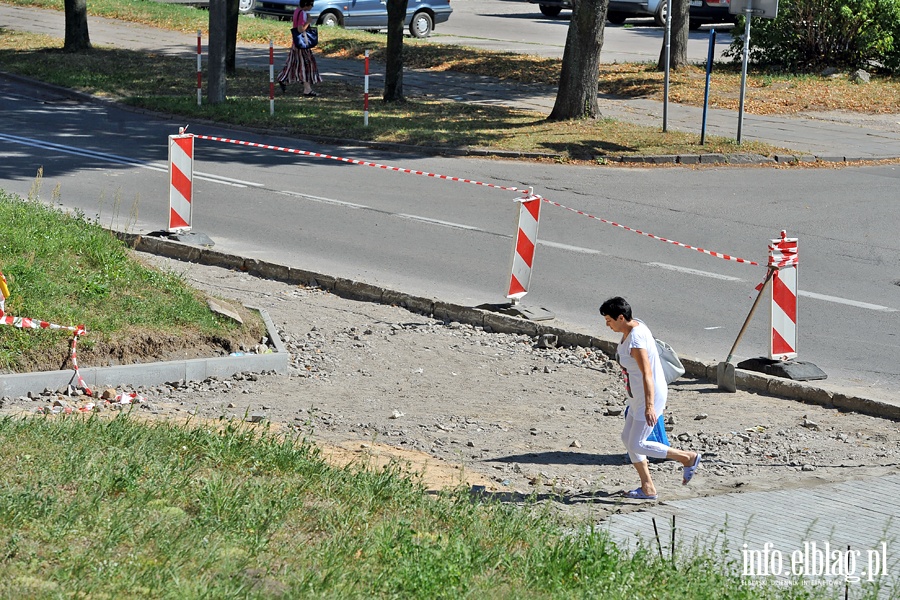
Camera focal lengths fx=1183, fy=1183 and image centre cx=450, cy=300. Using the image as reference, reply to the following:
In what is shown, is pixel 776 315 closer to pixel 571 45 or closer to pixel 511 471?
pixel 511 471

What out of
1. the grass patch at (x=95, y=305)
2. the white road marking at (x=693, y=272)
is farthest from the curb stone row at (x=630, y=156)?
the grass patch at (x=95, y=305)

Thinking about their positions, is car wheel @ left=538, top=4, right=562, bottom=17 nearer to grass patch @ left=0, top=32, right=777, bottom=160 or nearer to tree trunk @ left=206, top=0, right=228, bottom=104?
grass patch @ left=0, top=32, right=777, bottom=160

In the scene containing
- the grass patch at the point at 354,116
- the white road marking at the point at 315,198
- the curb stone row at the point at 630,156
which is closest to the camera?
the white road marking at the point at 315,198

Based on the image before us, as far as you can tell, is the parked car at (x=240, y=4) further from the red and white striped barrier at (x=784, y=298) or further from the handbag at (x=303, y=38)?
the red and white striped barrier at (x=784, y=298)

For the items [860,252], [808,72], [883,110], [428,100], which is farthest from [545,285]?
[808,72]

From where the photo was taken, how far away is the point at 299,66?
79.3 ft

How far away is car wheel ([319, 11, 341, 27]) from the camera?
117 ft

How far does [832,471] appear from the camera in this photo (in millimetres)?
7781

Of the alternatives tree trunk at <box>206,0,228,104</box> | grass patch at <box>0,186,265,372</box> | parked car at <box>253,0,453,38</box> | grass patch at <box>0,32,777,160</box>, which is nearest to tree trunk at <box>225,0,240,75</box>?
grass patch at <box>0,32,777,160</box>

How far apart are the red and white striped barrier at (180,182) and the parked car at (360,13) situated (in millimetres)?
22937

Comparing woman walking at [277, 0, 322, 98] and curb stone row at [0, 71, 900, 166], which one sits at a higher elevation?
→ woman walking at [277, 0, 322, 98]

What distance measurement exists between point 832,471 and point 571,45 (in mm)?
14676

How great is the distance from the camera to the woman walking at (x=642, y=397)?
7.39 metres

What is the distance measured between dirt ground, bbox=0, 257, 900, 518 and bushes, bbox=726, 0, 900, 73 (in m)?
19.6
